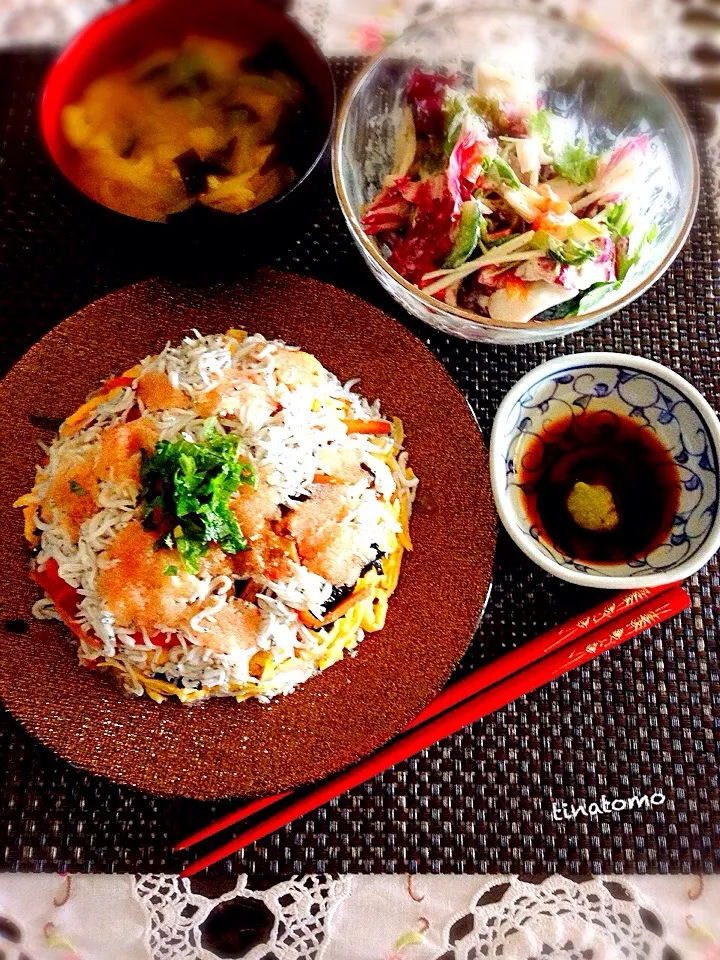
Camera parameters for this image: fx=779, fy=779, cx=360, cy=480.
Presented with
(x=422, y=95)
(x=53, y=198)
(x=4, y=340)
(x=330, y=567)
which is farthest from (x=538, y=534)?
→ (x=53, y=198)

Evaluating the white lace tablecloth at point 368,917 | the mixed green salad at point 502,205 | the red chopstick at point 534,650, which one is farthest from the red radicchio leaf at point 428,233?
the white lace tablecloth at point 368,917

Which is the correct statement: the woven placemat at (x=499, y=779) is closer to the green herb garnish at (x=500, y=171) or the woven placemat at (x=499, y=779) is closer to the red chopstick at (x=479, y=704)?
the red chopstick at (x=479, y=704)

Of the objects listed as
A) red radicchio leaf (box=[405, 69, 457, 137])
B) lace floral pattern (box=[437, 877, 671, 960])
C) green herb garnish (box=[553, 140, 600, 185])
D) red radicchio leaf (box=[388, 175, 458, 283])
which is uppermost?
red radicchio leaf (box=[405, 69, 457, 137])

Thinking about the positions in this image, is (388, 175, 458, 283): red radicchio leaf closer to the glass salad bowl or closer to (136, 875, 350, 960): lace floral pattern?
the glass salad bowl

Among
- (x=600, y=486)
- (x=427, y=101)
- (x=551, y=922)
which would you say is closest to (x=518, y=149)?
(x=427, y=101)

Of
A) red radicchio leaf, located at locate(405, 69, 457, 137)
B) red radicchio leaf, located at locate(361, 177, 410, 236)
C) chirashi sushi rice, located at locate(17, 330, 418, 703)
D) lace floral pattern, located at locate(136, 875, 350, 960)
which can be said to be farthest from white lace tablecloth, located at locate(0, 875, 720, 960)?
red radicchio leaf, located at locate(405, 69, 457, 137)

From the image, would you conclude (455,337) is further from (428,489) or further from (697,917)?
(697,917)
